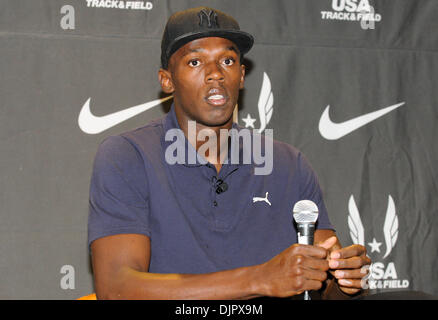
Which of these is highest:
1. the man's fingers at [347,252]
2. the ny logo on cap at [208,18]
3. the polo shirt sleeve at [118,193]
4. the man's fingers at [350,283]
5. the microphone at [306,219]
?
the ny logo on cap at [208,18]

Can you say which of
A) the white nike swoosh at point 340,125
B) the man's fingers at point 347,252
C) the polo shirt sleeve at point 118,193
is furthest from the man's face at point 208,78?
the white nike swoosh at point 340,125

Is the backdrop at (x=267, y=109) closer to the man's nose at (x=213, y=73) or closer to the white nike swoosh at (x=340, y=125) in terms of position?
the white nike swoosh at (x=340, y=125)

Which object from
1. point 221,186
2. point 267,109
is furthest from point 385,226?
point 221,186

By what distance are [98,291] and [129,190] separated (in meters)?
0.34

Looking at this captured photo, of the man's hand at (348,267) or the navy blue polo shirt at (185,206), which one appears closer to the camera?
the man's hand at (348,267)

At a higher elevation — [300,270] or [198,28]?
[198,28]

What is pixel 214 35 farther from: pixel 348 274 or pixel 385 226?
pixel 385 226

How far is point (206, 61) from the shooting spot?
197 cm

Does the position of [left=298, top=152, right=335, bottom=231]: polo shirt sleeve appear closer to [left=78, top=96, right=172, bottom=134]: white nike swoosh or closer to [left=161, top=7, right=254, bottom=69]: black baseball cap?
[left=161, top=7, right=254, bottom=69]: black baseball cap

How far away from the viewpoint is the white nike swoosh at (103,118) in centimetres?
262

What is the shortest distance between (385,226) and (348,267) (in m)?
1.38

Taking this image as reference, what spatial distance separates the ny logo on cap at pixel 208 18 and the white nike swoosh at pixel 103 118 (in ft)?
2.73

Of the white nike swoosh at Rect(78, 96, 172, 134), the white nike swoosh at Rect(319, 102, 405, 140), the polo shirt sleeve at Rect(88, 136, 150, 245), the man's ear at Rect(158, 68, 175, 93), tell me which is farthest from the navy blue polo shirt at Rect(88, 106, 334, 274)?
the white nike swoosh at Rect(319, 102, 405, 140)

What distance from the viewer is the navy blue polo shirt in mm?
1807
